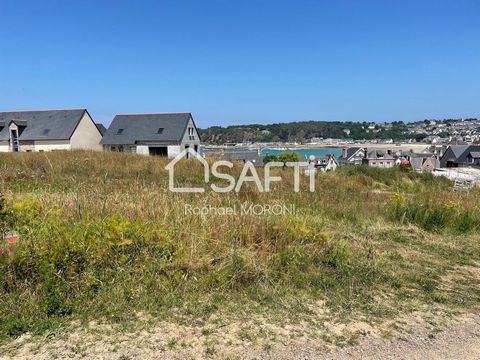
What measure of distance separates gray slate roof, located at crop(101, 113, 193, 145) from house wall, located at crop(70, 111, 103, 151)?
5.05 ft

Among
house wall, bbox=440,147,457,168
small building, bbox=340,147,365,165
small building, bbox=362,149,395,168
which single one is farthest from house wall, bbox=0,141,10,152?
house wall, bbox=440,147,457,168

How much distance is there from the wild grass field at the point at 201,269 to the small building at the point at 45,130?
30230 mm

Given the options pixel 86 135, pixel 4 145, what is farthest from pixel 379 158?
pixel 4 145

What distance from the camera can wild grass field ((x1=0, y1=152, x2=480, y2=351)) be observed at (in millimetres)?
3064

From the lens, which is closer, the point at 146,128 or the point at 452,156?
the point at 146,128

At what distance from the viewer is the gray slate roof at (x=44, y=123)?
31922mm

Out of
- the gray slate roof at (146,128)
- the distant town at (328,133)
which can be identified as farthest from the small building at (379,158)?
the distant town at (328,133)

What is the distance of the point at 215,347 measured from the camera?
103 inches

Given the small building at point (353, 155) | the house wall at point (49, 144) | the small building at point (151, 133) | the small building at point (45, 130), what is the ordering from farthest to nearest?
1. the small building at point (353, 155)
2. the small building at point (151, 133)
3. the small building at point (45, 130)
4. the house wall at point (49, 144)

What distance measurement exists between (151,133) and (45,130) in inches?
407

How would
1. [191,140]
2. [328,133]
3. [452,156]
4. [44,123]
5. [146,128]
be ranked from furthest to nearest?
[328,133] → [452,156] → [191,140] → [146,128] → [44,123]

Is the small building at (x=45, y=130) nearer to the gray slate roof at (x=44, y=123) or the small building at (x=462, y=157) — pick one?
the gray slate roof at (x=44, y=123)

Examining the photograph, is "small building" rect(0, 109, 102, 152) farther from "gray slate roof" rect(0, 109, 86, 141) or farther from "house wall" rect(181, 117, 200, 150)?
"house wall" rect(181, 117, 200, 150)

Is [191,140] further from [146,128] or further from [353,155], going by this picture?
[353,155]
